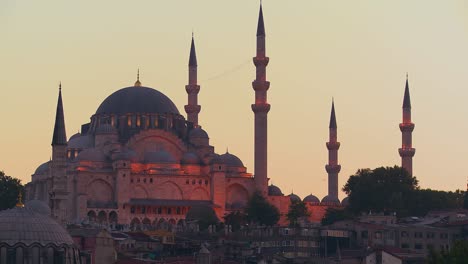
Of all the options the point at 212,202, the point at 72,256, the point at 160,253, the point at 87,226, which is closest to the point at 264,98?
the point at 212,202

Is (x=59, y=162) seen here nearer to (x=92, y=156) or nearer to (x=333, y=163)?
(x=92, y=156)

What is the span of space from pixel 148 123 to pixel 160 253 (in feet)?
108

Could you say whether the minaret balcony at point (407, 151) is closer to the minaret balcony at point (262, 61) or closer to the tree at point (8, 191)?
the minaret balcony at point (262, 61)

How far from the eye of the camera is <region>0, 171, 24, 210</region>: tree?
92.5 meters

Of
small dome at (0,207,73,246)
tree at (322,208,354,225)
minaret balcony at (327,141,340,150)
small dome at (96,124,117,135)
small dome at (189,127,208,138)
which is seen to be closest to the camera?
small dome at (0,207,73,246)

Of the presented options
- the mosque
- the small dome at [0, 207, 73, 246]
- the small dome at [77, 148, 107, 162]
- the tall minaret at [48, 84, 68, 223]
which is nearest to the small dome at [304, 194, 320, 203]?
the mosque

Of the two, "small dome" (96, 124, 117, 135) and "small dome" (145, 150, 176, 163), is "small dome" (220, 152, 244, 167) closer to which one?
"small dome" (145, 150, 176, 163)

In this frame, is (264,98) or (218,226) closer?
(218,226)

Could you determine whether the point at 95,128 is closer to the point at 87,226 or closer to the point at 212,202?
the point at 212,202

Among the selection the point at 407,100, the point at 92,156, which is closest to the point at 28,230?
the point at 92,156

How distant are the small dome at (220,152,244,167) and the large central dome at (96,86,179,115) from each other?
5293 millimetres

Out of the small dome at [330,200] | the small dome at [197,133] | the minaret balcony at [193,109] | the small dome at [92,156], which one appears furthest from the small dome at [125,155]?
the small dome at [330,200]

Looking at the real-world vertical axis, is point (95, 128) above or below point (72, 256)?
above

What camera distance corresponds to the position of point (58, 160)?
85.7m
